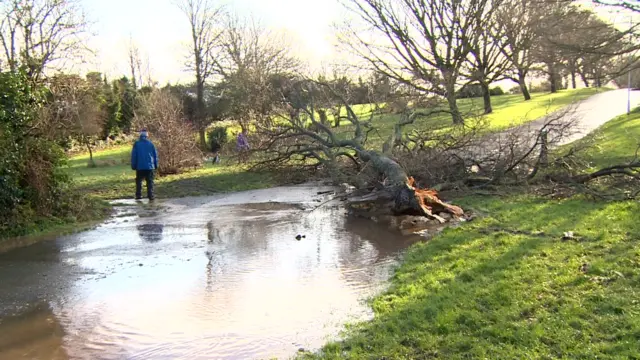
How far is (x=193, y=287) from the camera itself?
691cm

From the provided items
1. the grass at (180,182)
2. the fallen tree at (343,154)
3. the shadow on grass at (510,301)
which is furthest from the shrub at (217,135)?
the shadow on grass at (510,301)

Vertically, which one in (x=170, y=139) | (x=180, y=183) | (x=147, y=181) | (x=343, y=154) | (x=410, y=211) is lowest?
(x=410, y=211)

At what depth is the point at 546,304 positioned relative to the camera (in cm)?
518

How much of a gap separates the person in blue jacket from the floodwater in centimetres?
304

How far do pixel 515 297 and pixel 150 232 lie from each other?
290 inches

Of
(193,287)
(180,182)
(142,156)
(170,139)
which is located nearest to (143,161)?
(142,156)

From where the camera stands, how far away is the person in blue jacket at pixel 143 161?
47.2ft

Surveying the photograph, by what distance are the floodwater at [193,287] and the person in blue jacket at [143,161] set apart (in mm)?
3044

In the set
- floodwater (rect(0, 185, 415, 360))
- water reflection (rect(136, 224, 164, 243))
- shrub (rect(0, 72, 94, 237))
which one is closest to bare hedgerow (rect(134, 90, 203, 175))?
shrub (rect(0, 72, 94, 237))

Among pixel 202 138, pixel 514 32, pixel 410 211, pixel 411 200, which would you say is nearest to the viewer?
pixel 411 200

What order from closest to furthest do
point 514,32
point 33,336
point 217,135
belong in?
point 33,336, point 514,32, point 217,135

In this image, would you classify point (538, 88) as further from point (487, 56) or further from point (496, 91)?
point (487, 56)

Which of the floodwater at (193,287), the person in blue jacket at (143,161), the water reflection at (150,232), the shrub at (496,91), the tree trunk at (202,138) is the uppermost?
the shrub at (496,91)

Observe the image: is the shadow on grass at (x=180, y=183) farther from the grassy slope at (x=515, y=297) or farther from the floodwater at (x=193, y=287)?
the grassy slope at (x=515, y=297)
